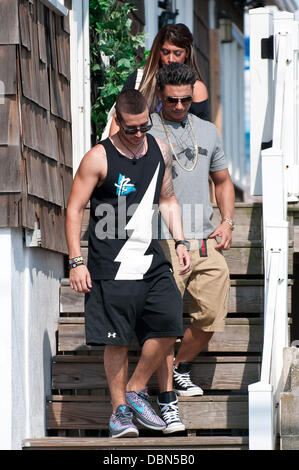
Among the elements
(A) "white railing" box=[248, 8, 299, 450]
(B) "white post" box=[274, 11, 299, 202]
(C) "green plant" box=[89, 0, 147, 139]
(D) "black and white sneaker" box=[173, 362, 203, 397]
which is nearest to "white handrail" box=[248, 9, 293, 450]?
(A) "white railing" box=[248, 8, 299, 450]

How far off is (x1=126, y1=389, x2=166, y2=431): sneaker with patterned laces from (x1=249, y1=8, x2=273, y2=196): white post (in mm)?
2100

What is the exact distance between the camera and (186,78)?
571 centimetres

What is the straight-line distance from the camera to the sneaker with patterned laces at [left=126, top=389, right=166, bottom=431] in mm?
5523

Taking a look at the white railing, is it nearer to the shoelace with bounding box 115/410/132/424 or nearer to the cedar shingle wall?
the shoelace with bounding box 115/410/132/424

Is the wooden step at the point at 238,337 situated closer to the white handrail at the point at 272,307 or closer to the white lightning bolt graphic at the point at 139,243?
the white handrail at the point at 272,307

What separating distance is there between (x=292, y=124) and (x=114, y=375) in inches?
94.8

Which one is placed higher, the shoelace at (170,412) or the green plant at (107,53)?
the green plant at (107,53)

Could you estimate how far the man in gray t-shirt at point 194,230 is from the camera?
5.85 meters

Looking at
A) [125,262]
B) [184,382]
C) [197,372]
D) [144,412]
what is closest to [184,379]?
[184,382]

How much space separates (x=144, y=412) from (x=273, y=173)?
1476mm

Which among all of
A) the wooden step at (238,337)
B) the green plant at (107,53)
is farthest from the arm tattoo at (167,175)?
the green plant at (107,53)

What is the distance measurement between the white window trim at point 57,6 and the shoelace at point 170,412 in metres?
2.46
